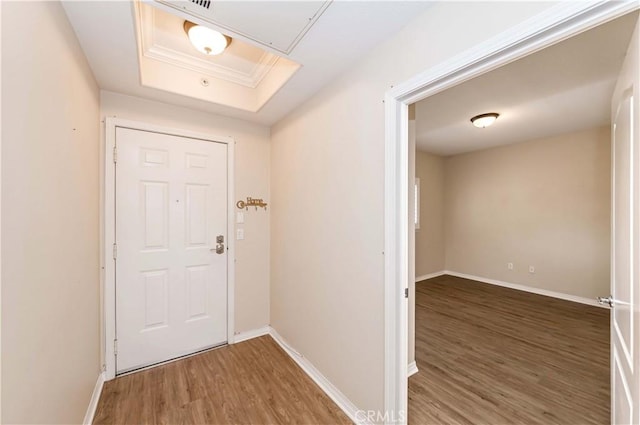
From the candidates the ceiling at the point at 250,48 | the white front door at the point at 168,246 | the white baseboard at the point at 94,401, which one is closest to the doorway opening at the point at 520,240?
the ceiling at the point at 250,48

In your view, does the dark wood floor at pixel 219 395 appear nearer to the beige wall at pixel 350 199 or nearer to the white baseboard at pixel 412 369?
the beige wall at pixel 350 199

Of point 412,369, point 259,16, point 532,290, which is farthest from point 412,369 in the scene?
point 532,290

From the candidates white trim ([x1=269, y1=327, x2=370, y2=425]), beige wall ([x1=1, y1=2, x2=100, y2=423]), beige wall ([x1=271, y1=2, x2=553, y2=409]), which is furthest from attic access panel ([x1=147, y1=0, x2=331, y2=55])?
white trim ([x1=269, y1=327, x2=370, y2=425])

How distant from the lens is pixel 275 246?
281 centimetres

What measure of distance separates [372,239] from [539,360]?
7.35 feet

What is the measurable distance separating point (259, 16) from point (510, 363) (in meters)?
3.37

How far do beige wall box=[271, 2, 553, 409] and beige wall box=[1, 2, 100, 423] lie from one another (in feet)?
4.99

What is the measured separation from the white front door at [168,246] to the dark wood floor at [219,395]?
0.76 feet

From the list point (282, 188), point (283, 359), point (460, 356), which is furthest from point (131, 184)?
point (460, 356)

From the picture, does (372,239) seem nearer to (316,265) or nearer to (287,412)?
(316,265)

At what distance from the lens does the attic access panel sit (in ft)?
4.26

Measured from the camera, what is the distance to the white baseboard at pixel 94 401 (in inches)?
63.8

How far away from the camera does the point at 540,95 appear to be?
260 centimetres

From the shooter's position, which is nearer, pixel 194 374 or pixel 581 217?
pixel 194 374
